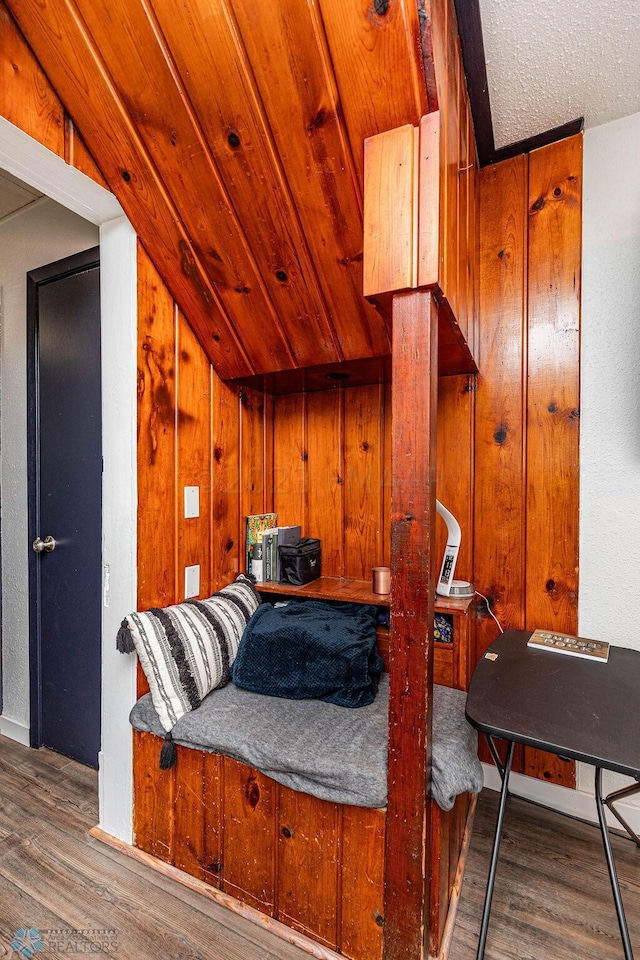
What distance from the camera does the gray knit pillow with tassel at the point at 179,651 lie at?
138 centimetres

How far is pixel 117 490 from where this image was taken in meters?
1.55

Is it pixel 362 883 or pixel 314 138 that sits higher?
pixel 314 138

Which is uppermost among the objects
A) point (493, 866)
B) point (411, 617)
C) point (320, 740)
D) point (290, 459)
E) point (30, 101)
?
point (30, 101)

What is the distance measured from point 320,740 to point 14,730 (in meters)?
1.86

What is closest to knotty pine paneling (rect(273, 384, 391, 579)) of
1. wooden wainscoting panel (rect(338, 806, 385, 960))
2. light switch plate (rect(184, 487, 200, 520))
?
light switch plate (rect(184, 487, 200, 520))

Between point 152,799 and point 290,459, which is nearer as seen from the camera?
point 152,799

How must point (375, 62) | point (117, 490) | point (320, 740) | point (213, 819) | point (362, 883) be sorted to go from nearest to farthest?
point (375, 62), point (362, 883), point (320, 740), point (213, 819), point (117, 490)

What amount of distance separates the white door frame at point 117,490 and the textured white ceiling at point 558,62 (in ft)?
4.34

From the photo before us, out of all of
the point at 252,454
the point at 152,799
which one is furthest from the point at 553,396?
the point at 152,799

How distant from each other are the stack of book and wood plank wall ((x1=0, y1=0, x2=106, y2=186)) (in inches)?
55.3

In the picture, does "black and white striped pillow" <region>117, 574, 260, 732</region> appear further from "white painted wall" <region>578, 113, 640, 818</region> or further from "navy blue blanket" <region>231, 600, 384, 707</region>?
"white painted wall" <region>578, 113, 640, 818</region>

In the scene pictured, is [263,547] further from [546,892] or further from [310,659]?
[546,892]

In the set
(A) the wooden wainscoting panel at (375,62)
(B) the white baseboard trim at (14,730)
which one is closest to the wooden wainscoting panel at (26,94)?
(A) the wooden wainscoting panel at (375,62)

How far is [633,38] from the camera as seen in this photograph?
51.9 inches
